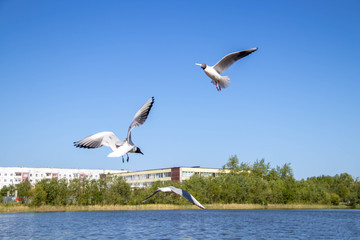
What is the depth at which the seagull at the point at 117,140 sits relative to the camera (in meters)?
12.0

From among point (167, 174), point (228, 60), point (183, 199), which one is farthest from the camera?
point (167, 174)

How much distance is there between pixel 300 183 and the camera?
108312 mm

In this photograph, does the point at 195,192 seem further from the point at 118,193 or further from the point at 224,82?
the point at 224,82

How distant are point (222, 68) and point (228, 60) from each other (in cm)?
45

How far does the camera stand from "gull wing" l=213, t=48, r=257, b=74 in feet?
51.3

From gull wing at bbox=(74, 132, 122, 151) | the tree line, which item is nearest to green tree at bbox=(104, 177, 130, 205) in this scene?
the tree line

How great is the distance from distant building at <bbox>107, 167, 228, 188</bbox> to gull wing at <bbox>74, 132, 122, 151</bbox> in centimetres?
10640

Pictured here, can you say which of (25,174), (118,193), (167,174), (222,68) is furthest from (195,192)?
(25,174)

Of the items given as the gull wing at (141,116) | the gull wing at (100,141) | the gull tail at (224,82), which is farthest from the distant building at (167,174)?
the gull wing at (141,116)

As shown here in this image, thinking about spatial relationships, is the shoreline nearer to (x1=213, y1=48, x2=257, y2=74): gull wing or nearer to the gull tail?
(x1=213, y1=48, x2=257, y2=74): gull wing

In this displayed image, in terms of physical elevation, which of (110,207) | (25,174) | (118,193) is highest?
(25,174)

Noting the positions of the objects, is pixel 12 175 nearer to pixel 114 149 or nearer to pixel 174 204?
pixel 174 204

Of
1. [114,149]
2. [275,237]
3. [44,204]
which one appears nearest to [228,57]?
[114,149]

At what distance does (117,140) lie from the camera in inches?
517
